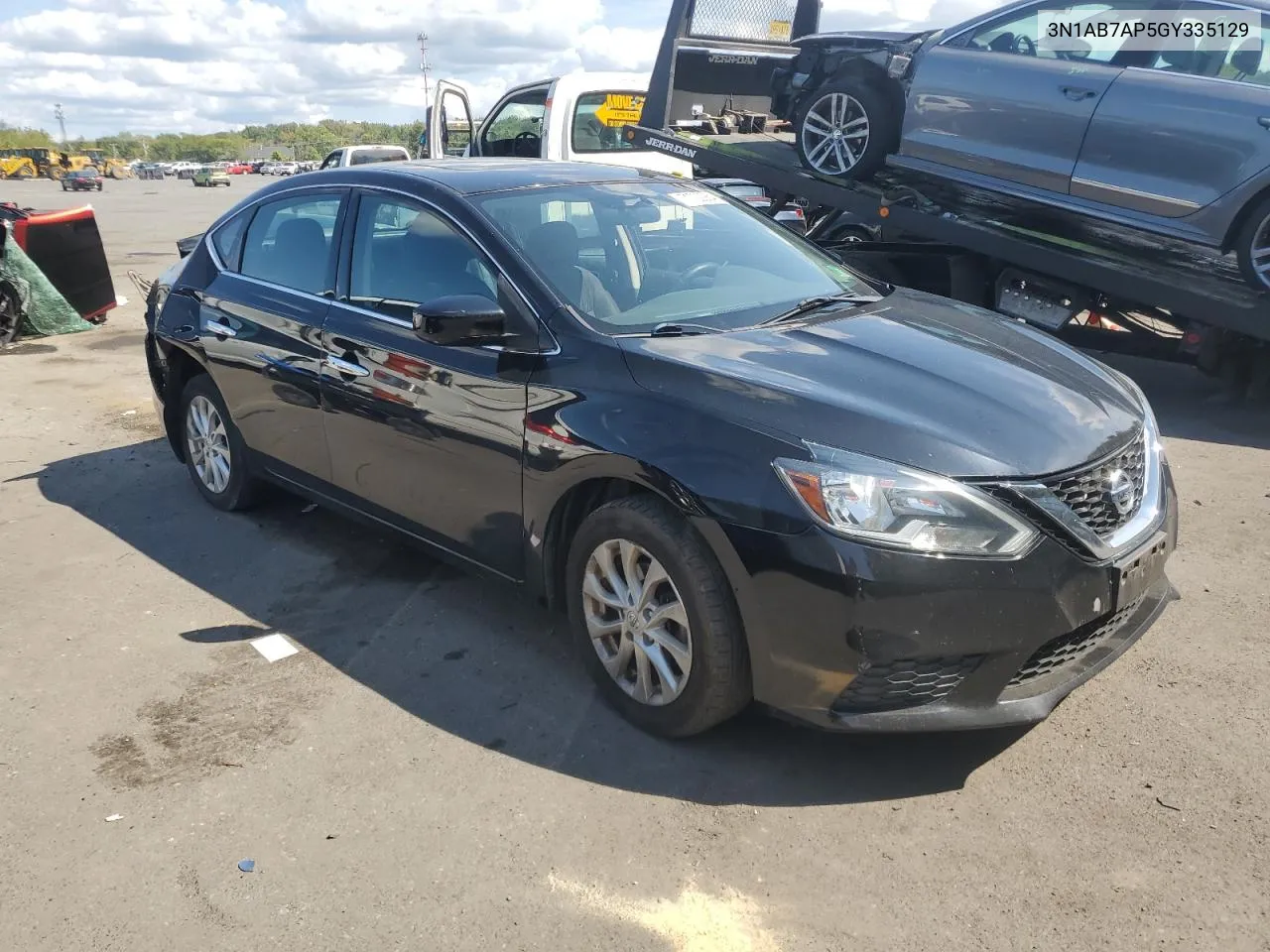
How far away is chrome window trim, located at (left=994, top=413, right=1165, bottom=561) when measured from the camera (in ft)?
9.34

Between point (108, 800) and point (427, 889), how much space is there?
1.13m

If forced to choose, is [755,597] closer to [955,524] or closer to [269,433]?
[955,524]

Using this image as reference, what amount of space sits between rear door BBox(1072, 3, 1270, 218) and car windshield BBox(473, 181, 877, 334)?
3297 millimetres

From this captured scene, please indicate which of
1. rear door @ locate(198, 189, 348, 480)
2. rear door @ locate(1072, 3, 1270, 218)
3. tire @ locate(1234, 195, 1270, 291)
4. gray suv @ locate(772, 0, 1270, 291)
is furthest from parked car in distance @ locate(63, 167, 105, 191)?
tire @ locate(1234, 195, 1270, 291)

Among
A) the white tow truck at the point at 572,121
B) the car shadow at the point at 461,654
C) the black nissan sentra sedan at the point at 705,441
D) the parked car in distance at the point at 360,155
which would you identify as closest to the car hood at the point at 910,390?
the black nissan sentra sedan at the point at 705,441

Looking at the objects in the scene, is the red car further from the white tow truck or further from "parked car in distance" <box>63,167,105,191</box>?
the white tow truck

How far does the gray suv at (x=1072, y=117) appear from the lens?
21.0 feet

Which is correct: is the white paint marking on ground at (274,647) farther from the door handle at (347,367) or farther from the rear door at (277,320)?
the door handle at (347,367)

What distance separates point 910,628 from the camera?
2.77m

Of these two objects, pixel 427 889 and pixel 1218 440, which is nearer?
pixel 427 889

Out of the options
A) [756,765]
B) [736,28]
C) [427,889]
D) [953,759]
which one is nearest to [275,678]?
[427,889]

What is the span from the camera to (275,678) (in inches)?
153

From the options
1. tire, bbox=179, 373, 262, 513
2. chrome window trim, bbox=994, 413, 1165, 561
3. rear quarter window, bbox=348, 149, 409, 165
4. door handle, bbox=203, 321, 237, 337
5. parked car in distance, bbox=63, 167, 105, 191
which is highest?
rear quarter window, bbox=348, 149, 409, 165

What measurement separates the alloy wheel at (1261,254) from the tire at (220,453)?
19.5ft
